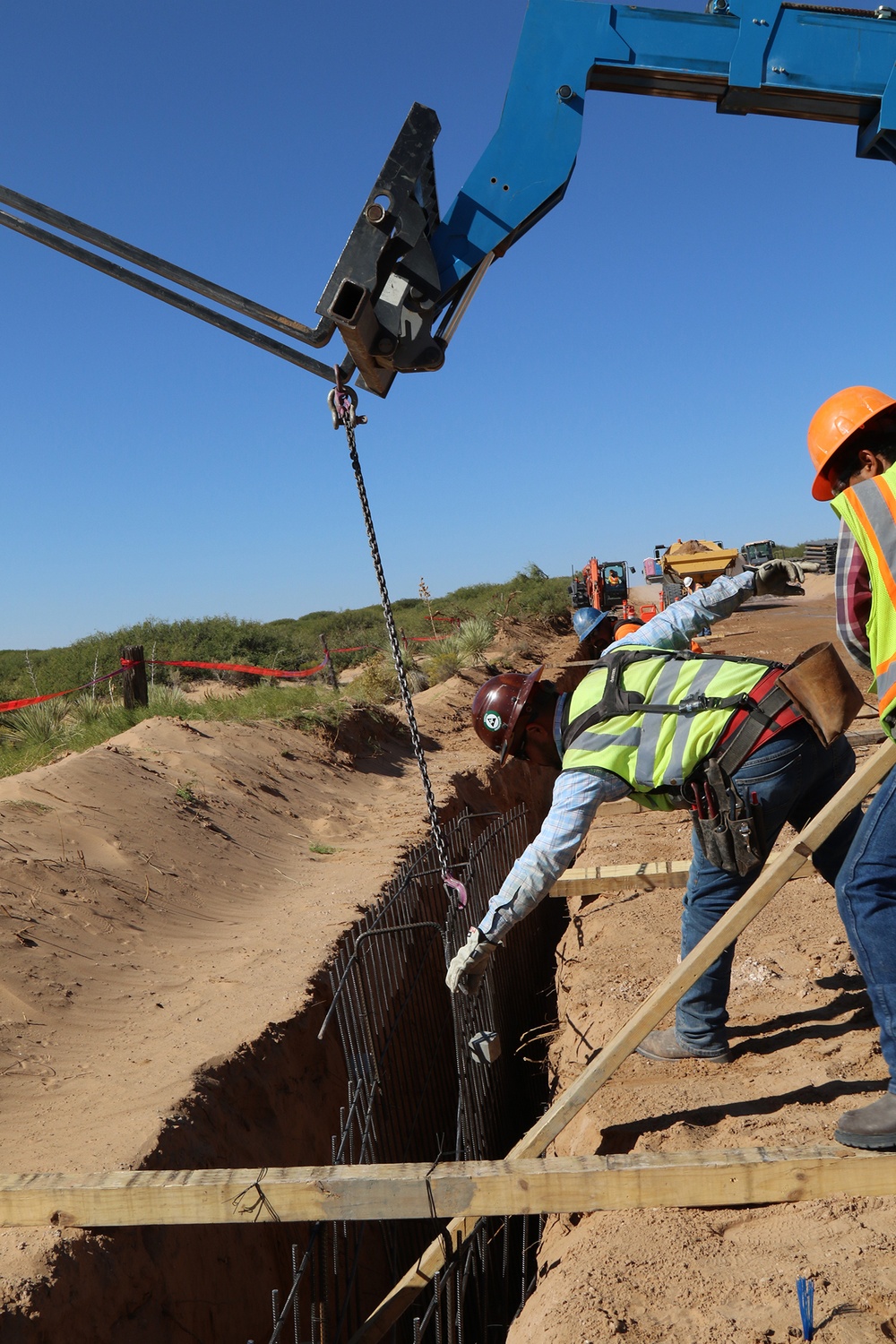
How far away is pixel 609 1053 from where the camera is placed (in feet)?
9.12

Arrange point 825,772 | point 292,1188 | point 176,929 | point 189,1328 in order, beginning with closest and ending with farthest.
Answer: point 292,1188 < point 189,1328 < point 825,772 < point 176,929

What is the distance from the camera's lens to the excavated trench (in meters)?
2.83

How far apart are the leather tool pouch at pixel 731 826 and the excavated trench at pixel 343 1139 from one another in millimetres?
1153

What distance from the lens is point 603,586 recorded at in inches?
993

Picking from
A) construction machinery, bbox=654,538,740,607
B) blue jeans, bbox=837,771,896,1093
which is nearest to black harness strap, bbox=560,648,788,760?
blue jeans, bbox=837,771,896,1093

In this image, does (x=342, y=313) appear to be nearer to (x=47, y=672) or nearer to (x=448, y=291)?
(x=448, y=291)

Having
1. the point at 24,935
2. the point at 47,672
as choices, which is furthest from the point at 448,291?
the point at 47,672

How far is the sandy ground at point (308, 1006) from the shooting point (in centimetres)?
246

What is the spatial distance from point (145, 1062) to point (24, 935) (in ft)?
3.93

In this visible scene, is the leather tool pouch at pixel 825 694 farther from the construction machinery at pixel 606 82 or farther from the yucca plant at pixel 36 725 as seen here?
the yucca plant at pixel 36 725

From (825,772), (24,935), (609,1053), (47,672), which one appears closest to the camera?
(609,1053)

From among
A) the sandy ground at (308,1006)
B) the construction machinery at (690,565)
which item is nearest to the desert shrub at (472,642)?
the construction machinery at (690,565)

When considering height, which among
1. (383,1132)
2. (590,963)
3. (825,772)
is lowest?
(383,1132)

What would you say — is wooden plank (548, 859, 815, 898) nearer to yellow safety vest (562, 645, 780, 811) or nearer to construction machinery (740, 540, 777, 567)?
yellow safety vest (562, 645, 780, 811)
